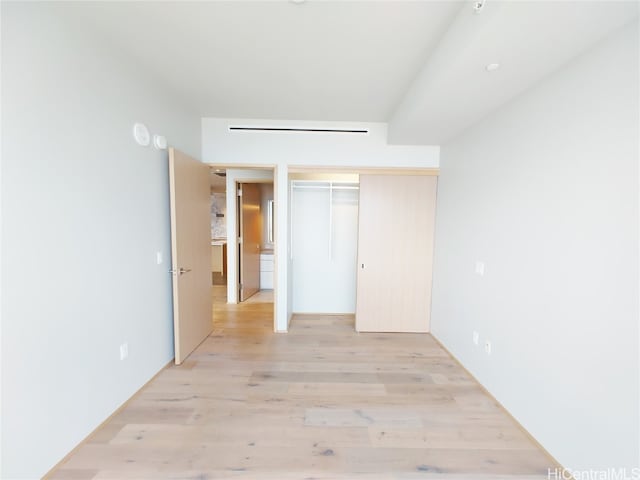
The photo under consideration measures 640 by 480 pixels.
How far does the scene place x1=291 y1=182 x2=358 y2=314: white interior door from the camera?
3719mm

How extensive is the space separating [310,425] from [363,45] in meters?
2.60

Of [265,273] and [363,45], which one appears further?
[265,273]

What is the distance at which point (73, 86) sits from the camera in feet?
4.81

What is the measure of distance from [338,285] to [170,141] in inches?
109

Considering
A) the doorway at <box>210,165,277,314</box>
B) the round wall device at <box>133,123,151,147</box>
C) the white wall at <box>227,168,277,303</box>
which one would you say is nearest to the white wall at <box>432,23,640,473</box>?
the doorway at <box>210,165,277,314</box>

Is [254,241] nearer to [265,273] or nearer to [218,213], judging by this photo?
[265,273]

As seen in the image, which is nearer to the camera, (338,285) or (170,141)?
(170,141)

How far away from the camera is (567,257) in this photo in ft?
4.69

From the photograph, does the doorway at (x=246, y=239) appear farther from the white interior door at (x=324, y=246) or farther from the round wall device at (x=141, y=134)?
the round wall device at (x=141, y=134)

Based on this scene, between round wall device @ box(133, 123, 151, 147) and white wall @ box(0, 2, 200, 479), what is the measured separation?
2.0 inches

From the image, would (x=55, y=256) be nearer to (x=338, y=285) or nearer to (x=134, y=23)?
(x=134, y=23)

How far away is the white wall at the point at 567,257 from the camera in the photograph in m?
1.16

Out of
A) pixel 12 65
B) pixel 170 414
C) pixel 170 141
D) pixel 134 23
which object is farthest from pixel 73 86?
pixel 170 414

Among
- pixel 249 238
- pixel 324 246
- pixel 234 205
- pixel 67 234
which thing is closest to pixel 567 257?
pixel 324 246
